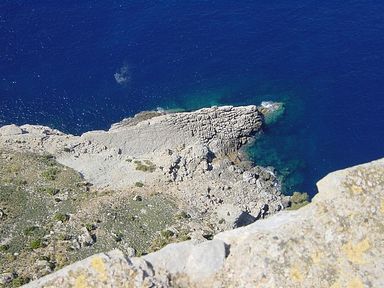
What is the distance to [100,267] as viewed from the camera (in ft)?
131

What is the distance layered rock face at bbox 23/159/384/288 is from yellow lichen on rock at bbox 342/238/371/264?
0.24ft

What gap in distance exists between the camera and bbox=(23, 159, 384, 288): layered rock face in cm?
4034

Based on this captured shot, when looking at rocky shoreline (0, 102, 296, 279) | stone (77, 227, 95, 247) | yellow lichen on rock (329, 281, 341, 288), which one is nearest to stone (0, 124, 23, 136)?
rocky shoreline (0, 102, 296, 279)

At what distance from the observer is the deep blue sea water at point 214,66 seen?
111m

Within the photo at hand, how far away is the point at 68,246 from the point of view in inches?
2776

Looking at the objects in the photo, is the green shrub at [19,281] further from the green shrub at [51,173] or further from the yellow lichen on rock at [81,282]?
the yellow lichen on rock at [81,282]

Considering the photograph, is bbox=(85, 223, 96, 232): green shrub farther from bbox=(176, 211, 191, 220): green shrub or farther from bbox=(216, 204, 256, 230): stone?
bbox=(216, 204, 256, 230): stone

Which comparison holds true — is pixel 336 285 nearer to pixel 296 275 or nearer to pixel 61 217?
pixel 296 275

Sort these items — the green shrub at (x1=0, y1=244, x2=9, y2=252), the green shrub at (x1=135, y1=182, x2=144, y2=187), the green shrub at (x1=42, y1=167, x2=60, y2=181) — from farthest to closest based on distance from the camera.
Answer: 1. the green shrub at (x1=135, y1=182, x2=144, y2=187)
2. the green shrub at (x1=42, y1=167, x2=60, y2=181)
3. the green shrub at (x1=0, y1=244, x2=9, y2=252)

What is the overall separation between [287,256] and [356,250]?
211 inches

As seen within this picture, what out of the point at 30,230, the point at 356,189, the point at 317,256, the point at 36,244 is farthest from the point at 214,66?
the point at 317,256

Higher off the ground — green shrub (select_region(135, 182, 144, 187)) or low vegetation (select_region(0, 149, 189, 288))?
low vegetation (select_region(0, 149, 189, 288))

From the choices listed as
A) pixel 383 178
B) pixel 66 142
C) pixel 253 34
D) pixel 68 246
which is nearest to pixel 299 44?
pixel 253 34

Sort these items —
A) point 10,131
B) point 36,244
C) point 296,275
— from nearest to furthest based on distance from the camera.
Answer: point 296,275
point 36,244
point 10,131
